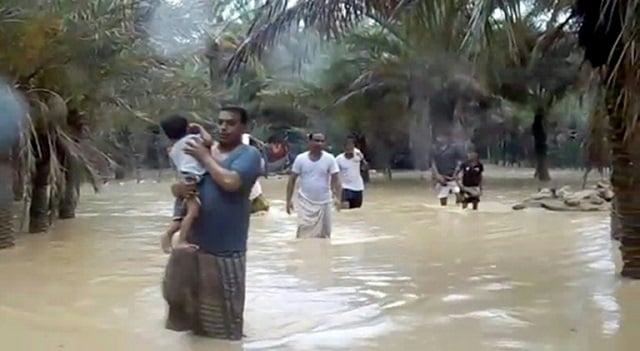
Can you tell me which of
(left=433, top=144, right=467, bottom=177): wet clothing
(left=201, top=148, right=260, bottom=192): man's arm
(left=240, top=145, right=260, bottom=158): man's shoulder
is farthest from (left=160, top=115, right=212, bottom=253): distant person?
(left=433, top=144, right=467, bottom=177): wet clothing

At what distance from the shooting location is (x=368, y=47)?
28.5m

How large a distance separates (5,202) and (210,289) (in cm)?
Answer: 685

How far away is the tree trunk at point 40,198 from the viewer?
14385mm

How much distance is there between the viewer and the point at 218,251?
20.2ft

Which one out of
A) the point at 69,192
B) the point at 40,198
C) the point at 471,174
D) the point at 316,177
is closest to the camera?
the point at 316,177

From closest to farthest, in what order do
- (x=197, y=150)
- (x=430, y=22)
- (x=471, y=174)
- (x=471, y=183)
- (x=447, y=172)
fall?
(x=197, y=150) → (x=430, y=22) → (x=471, y=174) → (x=471, y=183) → (x=447, y=172)

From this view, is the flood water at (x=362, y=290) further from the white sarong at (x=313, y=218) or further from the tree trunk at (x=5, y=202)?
the tree trunk at (x=5, y=202)

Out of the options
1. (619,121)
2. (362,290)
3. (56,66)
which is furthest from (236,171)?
(56,66)

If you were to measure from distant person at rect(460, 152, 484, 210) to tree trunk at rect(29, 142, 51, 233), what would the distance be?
787 cm

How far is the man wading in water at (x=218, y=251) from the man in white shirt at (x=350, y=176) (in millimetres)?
10214

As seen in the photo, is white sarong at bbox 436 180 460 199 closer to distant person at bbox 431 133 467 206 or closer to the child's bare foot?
distant person at bbox 431 133 467 206

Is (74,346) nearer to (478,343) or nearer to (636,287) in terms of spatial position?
(478,343)

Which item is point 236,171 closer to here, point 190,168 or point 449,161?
point 190,168

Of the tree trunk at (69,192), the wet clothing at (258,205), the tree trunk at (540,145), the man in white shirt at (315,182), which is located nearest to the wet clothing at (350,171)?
the wet clothing at (258,205)
